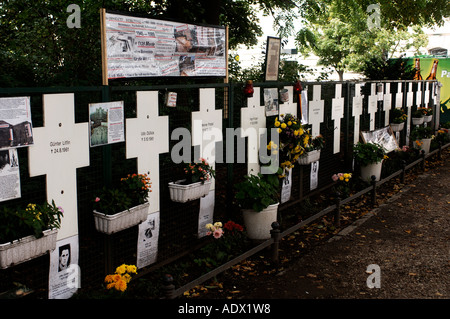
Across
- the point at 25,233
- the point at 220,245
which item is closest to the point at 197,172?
the point at 220,245

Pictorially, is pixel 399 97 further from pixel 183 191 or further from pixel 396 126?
pixel 183 191

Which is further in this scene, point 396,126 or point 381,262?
point 396,126

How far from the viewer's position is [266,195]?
6465mm

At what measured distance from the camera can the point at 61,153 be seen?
14.7 ft

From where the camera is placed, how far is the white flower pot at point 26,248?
380 centimetres

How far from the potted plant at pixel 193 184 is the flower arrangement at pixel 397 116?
7.86m

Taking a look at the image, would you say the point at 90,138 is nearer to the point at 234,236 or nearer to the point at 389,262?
the point at 234,236

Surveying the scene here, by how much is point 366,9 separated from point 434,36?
26.3 metres

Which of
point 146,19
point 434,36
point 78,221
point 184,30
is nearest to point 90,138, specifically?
point 78,221

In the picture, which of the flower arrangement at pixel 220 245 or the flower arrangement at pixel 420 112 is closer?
the flower arrangement at pixel 220 245

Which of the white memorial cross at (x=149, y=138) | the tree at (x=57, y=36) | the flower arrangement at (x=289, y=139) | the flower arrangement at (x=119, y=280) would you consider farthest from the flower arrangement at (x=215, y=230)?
the tree at (x=57, y=36)

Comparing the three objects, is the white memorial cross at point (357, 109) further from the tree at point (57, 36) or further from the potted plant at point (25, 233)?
the potted plant at point (25, 233)

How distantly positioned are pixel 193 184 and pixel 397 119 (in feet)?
27.2

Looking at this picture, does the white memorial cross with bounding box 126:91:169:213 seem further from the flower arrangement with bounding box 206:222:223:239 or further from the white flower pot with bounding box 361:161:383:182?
the white flower pot with bounding box 361:161:383:182
